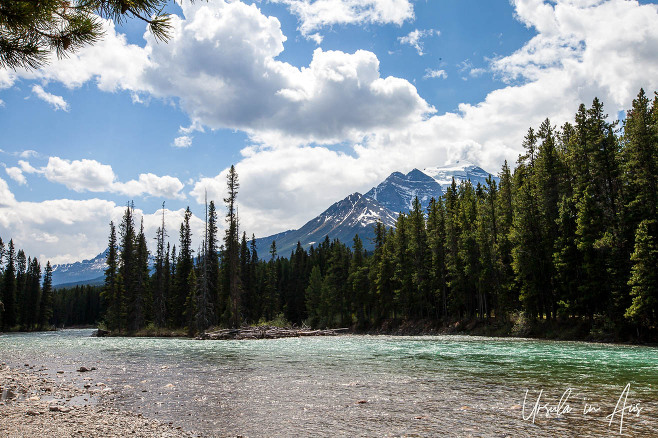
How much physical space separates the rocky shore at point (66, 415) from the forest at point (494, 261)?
33619 millimetres

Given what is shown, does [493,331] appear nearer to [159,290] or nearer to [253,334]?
[253,334]

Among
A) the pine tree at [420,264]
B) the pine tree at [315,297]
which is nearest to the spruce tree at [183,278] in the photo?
the pine tree at [315,297]

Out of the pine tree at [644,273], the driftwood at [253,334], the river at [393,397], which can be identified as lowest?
the driftwood at [253,334]

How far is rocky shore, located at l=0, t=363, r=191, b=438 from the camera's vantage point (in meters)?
7.86

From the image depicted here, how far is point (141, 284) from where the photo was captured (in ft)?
222

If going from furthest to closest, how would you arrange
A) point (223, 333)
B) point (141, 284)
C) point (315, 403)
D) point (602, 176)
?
point (141, 284) → point (223, 333) → point (602, 176) → point (315, 403)

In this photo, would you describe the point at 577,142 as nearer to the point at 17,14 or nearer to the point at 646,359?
the point at 646,359

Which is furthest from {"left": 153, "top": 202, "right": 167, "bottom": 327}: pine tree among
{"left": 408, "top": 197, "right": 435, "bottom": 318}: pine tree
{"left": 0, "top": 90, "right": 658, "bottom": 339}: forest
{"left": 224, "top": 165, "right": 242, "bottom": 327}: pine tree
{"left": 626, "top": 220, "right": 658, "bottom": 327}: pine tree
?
{"left": 626, "top": 220, "right": 658, "bottom": 327}: pine tree

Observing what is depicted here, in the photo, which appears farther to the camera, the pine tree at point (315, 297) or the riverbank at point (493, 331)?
the pine tree at point (315, 297)

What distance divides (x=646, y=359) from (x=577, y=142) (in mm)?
25008

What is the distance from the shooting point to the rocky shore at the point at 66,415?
786 cm

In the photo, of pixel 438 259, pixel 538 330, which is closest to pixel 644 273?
pixel 538 330

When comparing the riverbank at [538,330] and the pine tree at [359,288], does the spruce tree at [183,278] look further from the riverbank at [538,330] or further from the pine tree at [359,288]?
the riverbank at [538,330]

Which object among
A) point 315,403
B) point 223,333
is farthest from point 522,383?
point 223,333
